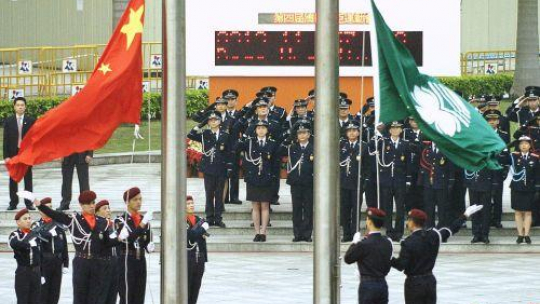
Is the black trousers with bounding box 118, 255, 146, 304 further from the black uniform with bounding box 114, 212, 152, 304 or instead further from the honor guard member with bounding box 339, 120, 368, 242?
the honor guard member with bounding box 339, 120, 368, 242

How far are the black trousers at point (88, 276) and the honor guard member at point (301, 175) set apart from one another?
590 cm

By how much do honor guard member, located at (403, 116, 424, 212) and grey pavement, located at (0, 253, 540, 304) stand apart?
1.09 metres

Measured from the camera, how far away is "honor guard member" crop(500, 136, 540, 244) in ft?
76.1

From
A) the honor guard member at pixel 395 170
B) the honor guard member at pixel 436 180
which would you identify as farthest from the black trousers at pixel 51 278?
the honor guard member at pixel 436 180

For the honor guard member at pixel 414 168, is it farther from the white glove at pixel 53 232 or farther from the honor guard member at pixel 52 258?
the white glove at pixel 53 232

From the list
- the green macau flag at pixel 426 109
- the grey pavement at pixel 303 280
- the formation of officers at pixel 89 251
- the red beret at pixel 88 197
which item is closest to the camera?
the green macau flag at pixel 426 109

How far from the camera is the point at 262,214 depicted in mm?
23547

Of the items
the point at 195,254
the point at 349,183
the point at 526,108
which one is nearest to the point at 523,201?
the point at 526,108

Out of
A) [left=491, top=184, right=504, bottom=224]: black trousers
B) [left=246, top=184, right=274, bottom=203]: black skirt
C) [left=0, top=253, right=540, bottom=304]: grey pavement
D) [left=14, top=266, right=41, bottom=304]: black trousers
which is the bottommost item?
[left=0, top=253, right=540, bottom=304]: grey pavement

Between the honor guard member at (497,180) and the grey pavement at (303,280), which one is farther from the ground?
the honor guard member at (497,180)

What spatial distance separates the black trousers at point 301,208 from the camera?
23.6m

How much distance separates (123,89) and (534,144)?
10567mm

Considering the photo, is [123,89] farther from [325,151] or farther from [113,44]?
[325,151]

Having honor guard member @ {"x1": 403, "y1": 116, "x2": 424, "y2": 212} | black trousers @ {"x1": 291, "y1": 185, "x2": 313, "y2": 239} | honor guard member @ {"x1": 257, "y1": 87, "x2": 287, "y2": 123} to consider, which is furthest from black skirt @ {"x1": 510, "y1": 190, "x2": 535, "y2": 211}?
honor guard member @ {"x1": 257, "y1": 87, "x2": 287, "y2": 123}
